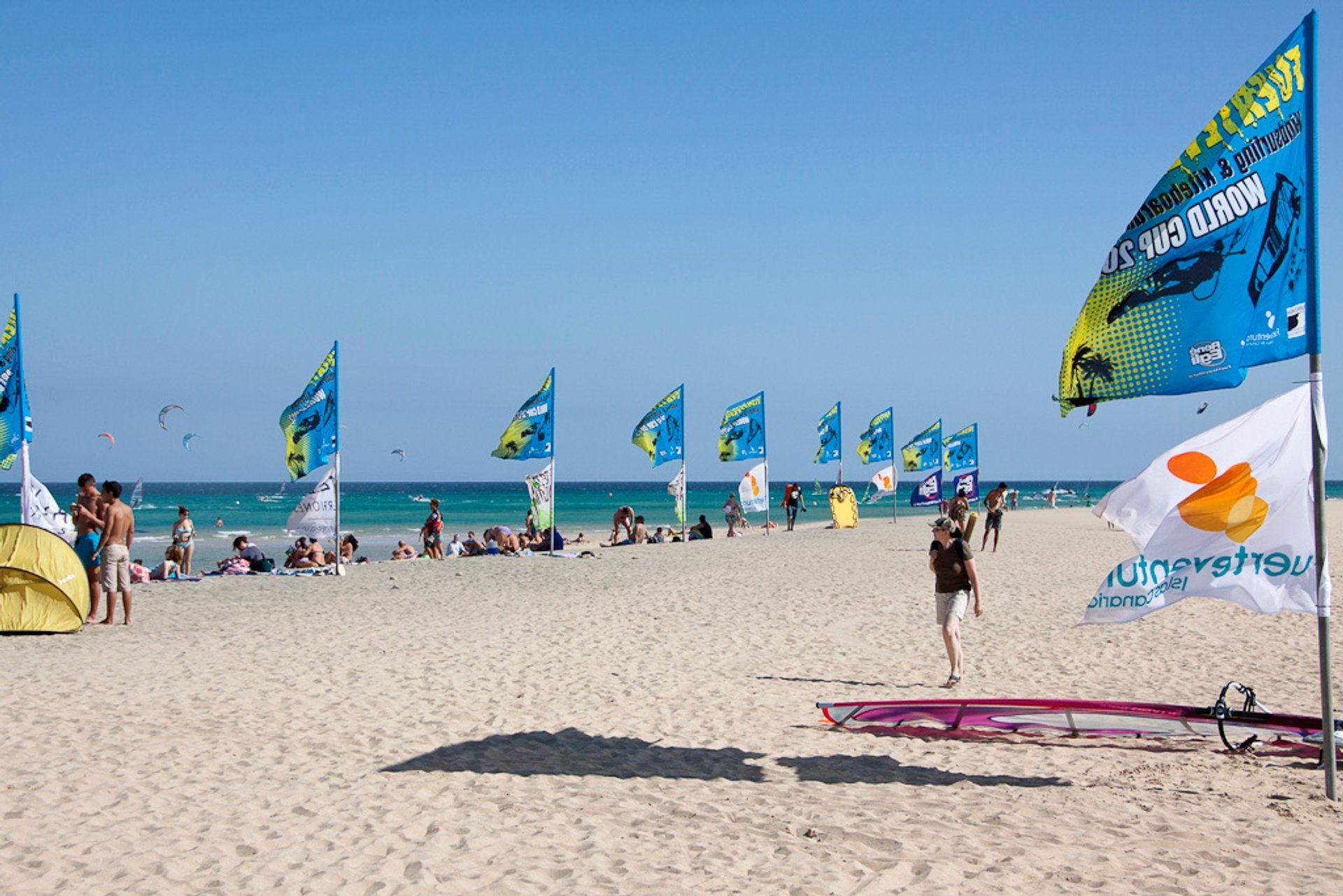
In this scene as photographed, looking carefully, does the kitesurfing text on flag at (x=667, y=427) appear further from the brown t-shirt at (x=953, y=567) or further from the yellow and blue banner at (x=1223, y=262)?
the yellow and blue banner at (x=1223, y=262)

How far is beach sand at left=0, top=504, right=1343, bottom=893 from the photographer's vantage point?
437 cm

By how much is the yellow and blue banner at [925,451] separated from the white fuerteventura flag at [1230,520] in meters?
26.8

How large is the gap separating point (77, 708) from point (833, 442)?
25.9 meters

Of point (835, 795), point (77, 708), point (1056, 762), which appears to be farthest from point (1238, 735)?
point (77, 708)

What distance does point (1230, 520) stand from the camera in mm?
5031

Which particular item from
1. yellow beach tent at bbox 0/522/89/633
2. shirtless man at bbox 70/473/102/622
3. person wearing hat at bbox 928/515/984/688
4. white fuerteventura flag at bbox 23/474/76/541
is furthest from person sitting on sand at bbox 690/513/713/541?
person wearing hat at bbox 928/515/984/688

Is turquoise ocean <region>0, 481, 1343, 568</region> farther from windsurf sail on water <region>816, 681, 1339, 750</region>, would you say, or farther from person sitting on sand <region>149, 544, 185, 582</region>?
windsurf sail on water <region>816, 681, 1339, 750</region>

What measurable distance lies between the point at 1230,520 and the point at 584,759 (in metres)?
3.96

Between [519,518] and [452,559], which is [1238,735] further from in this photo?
[519,518]

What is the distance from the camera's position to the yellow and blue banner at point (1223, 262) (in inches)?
194

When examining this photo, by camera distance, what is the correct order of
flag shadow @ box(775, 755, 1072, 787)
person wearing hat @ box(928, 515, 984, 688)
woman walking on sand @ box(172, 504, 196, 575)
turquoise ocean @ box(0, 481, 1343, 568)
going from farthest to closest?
1. turquoise ocean @ box(0, 481, 1343, 568)
2. woman walking on sand @ box(172, 504, 196, 575)
3. person wearing hat @ box(928, 515, 984, 688)
4. flag shadow @ box(775, 755, 1072, 787)

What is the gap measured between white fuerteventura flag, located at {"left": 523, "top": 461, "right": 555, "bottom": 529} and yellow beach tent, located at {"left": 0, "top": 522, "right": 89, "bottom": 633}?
8.97 metres

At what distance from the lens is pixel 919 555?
20688 mm

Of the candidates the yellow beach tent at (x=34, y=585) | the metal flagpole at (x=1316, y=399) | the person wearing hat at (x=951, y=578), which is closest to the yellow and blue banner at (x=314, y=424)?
the yellow beach tent at (x=34, y=585)
